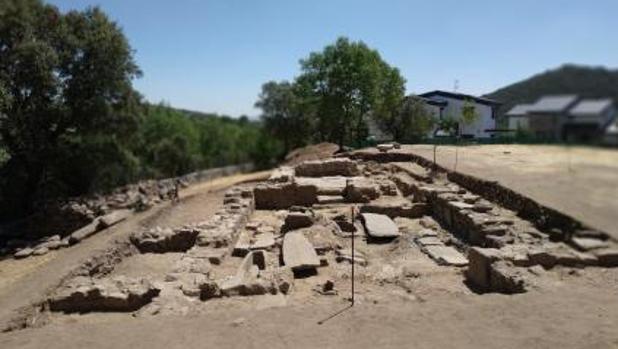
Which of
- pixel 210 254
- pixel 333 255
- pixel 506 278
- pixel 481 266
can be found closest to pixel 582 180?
pixel 506 278

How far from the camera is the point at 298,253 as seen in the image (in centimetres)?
1208

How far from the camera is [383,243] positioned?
13.9m

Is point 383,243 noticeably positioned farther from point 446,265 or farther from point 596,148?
point 596,148

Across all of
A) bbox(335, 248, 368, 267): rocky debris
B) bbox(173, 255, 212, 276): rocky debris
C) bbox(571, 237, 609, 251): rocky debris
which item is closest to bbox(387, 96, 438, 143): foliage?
bbox(335, 248, 368, 267): rocky debris

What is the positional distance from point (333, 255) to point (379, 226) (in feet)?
8.70

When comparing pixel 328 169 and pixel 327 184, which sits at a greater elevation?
pixel 328 169

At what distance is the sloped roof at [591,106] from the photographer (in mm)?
2014

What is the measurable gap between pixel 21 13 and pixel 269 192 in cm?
1251

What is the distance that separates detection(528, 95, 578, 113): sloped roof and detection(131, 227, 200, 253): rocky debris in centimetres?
1334

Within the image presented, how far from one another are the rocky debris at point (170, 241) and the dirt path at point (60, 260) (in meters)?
1.68

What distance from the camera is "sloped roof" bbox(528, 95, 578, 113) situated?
2.10 m

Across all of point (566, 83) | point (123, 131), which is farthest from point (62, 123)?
point (566, 83)

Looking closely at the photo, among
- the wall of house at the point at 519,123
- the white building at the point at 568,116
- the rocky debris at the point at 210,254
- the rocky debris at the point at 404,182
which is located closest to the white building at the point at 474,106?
the wall of house at the point at 519,123

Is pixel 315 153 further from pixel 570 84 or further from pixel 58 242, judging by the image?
pixel 570 84
